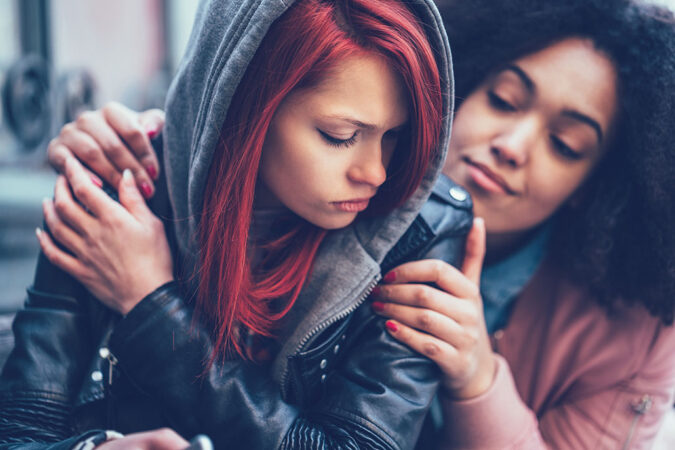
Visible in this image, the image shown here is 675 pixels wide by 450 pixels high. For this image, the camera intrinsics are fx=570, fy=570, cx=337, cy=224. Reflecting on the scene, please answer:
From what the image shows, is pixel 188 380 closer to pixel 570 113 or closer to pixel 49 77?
pixel 570 113

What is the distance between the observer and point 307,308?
3.41ft

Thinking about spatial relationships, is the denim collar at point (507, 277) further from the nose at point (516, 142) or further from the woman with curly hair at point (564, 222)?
the nose at point (516, 142)

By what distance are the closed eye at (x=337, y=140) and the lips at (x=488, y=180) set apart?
20.5 inches

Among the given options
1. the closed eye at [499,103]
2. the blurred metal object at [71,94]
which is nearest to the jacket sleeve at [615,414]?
the closed eye at [499,103]

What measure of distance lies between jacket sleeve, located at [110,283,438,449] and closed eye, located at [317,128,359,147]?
362 millimetres

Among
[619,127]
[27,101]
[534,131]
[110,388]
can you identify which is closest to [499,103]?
[534,131]

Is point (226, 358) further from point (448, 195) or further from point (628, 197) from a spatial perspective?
point (628, 197)

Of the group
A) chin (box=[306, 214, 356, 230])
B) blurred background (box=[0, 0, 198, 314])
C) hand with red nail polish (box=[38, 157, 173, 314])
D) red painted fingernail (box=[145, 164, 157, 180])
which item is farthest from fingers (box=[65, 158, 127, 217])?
blurred background (box=[0, 0, 198, 314])

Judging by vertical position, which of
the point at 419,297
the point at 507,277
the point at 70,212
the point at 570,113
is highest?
the point at 570,113

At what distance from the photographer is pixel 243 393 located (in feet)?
3.20

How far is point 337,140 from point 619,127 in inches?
31.2

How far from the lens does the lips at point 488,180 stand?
1335 mm

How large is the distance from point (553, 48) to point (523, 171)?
0.29 meters

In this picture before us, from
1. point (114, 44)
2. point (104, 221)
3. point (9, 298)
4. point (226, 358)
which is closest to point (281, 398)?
point (226, 358)
